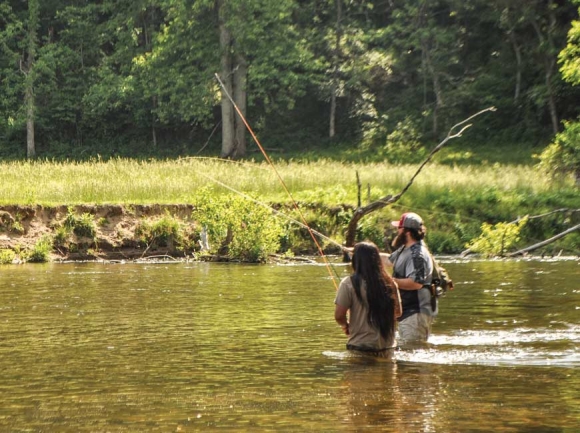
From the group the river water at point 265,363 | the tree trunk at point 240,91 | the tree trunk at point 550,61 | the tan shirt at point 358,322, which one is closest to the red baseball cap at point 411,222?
the tan shirt at point 358,322

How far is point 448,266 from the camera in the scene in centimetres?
2455

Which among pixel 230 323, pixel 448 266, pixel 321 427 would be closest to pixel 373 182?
pixel 448 266

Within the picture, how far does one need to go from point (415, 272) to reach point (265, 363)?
1693mm

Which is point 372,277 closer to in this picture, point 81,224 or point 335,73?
point 81,224

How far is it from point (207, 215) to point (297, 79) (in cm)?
2474

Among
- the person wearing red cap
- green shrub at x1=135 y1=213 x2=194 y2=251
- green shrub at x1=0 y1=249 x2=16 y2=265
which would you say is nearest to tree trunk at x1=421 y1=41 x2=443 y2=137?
green shrub at x1=135 y1=213 x2=194 y2=251

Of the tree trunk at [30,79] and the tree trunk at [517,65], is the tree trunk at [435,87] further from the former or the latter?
the tree trunk at [30,79]

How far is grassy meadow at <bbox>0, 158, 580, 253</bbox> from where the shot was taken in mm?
28594

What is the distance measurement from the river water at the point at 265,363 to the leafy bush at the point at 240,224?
5.62 metres

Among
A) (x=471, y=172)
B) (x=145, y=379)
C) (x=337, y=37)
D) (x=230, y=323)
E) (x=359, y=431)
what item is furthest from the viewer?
(x=337, y=37)

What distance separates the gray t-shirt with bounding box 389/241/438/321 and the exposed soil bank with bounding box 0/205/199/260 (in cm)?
1610

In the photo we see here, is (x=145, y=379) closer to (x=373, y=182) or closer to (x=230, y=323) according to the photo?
(x=230, y=323)

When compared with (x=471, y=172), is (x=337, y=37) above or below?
above

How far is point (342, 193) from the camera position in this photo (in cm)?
2955
